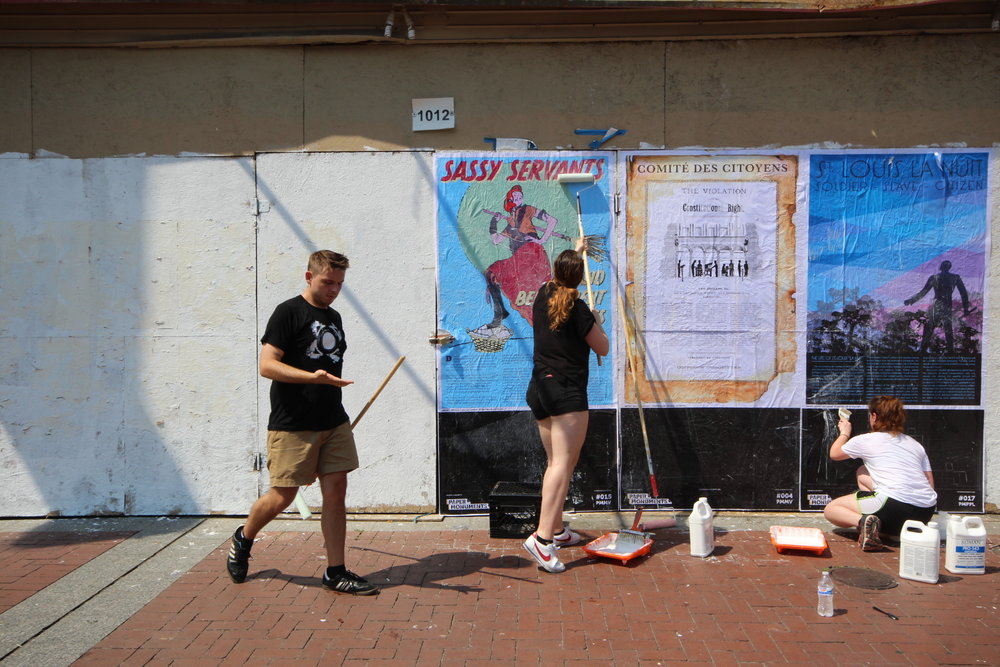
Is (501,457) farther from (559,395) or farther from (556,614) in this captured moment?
(556,614)

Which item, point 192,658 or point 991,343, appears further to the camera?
point 991,343

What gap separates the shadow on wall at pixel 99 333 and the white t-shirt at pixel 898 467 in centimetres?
451

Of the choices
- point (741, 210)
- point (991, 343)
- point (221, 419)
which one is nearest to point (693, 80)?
point (741, 210)

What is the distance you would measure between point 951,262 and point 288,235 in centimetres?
481

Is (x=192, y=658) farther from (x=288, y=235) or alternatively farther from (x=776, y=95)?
(x=776, y=95)

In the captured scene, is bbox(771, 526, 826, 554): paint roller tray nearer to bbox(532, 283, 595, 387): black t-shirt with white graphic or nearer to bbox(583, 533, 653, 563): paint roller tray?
bbox(583, 533, 653, 563): paint roller tray

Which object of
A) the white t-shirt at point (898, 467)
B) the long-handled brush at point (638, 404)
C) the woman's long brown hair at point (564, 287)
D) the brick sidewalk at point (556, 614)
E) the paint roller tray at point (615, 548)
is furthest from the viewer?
the long-handled brush at point (638, 404)

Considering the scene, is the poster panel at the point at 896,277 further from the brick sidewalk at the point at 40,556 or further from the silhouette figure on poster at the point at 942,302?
the brick sidewalk at the point at 40,556

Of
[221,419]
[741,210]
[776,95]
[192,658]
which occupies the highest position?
[776,95]

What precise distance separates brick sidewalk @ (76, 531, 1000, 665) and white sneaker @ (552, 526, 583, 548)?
0.23ft

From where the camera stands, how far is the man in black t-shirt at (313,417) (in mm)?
4383

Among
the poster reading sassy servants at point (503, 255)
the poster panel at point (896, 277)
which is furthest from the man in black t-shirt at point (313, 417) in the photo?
the poster panel at point (896, 277)

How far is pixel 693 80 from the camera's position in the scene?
19.0 feet

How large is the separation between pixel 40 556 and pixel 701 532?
422 centimetres
